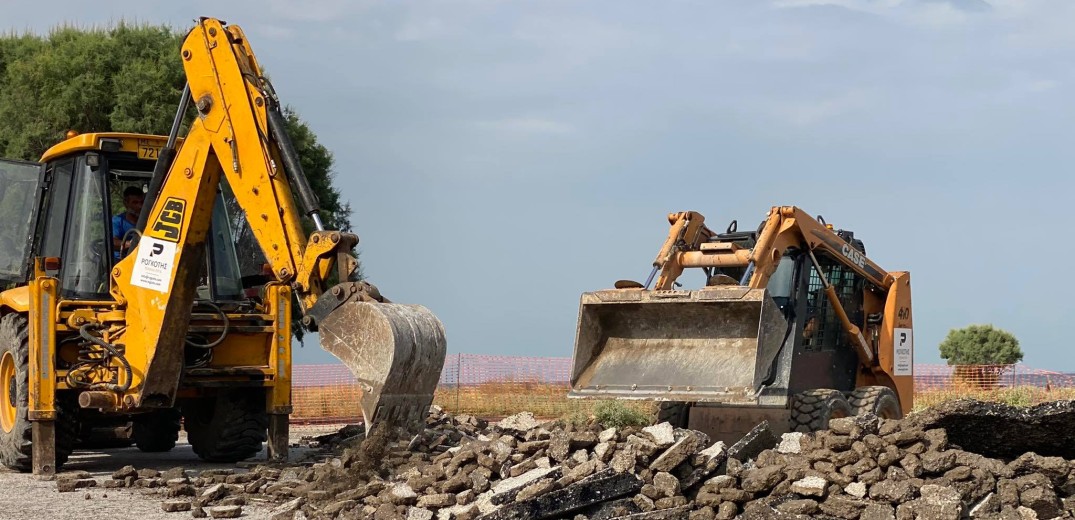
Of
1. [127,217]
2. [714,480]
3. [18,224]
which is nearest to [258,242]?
[127,217]

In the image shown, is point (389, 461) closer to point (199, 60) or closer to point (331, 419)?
point (199, 60)

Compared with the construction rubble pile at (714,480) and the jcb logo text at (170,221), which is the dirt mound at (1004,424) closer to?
the construction rubble pile at (714,480)

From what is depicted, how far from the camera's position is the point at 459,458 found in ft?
28.5

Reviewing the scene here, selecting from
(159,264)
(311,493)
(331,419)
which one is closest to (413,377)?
(311,493)

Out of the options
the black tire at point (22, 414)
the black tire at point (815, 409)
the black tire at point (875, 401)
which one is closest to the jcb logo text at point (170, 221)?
the black tire at point (22, 414)

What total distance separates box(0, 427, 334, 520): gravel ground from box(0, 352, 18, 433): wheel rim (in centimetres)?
44

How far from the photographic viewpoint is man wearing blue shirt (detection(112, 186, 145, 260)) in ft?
39.1

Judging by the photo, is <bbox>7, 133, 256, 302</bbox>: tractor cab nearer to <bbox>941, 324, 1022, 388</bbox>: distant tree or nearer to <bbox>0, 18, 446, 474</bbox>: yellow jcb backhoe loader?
<bbox>0, 18, 446, 474</bbox>: yellow jcb backhoe loader

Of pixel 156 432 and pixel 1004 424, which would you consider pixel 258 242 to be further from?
pixel 1004 424

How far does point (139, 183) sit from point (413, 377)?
498cm

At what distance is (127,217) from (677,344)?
5403mm

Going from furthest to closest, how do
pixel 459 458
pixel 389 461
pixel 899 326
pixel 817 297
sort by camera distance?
pixel 899 326 → pixel 817 297 → pixel 389 461 → pixel 459 458

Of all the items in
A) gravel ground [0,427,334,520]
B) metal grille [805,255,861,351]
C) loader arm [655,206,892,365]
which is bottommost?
gravel ground [0,427,334,520]

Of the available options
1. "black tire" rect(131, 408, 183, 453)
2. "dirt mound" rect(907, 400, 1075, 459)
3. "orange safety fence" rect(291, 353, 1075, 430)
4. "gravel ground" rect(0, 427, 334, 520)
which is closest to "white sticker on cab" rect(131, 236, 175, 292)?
"gravel ground" rect(0, 427, 334, 520)
